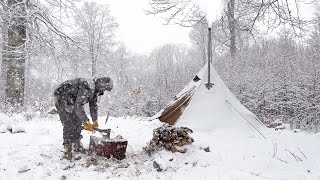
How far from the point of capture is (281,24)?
6.29 meters

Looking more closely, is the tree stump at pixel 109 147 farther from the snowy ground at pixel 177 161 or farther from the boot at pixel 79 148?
the boot at pixel 79 148

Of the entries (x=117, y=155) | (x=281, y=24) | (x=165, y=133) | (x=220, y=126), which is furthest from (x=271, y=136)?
(x=117, y=155)

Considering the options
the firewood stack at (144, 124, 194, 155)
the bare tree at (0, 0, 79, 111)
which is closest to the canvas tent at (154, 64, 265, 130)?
the firewood stack at (144, 124, 194, 155)

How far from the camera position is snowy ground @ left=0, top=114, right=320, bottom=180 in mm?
4285

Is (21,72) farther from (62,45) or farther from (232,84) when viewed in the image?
(232,84)

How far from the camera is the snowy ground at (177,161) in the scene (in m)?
4.29

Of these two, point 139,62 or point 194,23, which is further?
point 139,62

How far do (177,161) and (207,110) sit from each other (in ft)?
10.4

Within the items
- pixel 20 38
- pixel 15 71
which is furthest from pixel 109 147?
pixel 20 38

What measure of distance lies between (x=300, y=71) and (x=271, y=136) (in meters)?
6.08

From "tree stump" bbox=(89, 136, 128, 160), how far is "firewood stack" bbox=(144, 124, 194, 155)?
55 centimetres

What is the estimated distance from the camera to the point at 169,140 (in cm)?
538

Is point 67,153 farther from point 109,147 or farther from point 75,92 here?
point 75,92

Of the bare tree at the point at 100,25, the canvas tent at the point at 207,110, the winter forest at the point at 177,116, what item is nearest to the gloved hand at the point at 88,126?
the winter forest at the point at 177,116
